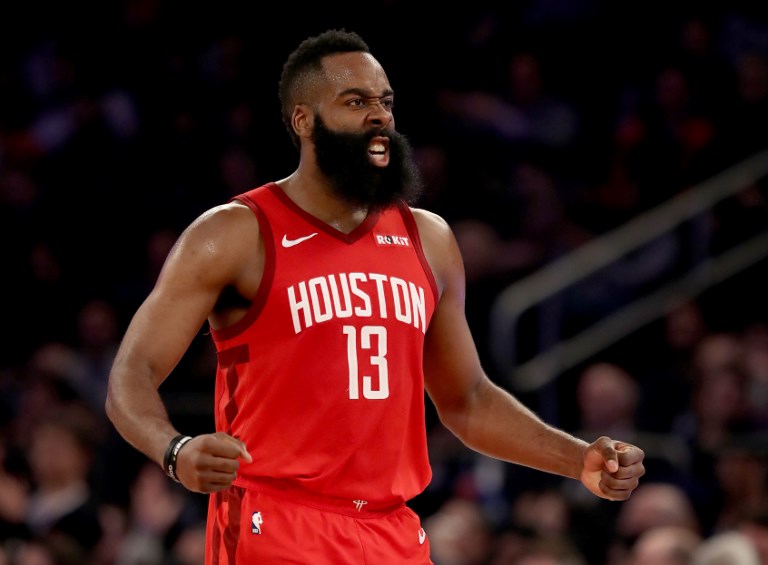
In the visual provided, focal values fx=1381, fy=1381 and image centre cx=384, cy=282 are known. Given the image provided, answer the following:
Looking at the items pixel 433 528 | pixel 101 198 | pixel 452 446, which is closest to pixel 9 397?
pixel 101 198

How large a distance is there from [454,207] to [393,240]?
5276 mm

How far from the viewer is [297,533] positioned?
379 cm

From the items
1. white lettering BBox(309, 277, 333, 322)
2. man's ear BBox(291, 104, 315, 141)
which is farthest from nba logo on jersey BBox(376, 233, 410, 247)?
man's ear BBox(291, 104, 315, 141)

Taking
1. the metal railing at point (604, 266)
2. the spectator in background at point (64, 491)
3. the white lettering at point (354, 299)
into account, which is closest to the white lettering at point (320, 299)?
the white lettering at point (354, 299)

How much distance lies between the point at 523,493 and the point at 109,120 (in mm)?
5098


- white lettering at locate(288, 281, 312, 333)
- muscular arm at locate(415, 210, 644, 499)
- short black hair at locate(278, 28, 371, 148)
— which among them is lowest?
muscular arm at locate(415, 210, 644, 499)

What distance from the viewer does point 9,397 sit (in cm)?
948

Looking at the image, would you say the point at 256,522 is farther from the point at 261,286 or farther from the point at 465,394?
the point at 465,394

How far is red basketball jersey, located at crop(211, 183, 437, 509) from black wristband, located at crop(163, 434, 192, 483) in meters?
0.42

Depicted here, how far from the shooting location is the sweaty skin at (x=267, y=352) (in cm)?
367

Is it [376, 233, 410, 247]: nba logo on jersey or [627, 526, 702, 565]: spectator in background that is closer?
[376, 233, 410, 247]: nba logo on jersey

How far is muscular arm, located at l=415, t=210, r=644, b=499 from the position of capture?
13.8ft

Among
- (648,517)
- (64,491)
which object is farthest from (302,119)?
(64,491)

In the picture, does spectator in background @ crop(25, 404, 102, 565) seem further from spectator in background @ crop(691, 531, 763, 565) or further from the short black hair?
the short black hair
